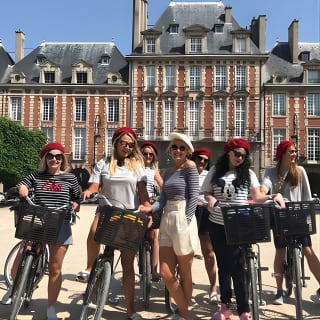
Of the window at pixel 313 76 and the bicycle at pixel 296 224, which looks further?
the window at pixel 313 76

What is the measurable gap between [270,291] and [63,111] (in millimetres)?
23614

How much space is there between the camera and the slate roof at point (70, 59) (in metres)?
26.8

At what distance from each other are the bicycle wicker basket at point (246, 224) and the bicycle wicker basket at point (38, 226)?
49.2 inches

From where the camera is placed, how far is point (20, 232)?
3031 mm

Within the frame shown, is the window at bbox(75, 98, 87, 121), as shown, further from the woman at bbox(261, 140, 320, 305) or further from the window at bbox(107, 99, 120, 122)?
the woman at bbox(261, 140, 320, 305)

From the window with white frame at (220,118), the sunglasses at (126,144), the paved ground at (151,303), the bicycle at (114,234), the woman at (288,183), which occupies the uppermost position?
the window with white frame at (220,118)

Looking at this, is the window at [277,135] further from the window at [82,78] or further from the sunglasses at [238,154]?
the sunglasses at [238,154]

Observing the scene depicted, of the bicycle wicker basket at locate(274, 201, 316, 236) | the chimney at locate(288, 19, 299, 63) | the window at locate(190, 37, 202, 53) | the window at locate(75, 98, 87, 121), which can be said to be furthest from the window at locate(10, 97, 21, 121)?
the bicycle wicker basket at locate(274, 201, 316, 236)

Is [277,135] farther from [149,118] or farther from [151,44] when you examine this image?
[151,44]

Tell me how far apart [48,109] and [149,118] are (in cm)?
669

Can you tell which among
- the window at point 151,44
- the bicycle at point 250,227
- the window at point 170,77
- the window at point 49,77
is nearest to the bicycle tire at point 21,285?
the bicycle at point 250,227

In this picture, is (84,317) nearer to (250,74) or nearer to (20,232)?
(20,232)

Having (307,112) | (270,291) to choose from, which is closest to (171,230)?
(270,291)

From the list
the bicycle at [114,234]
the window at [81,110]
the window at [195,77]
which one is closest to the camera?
the bicycle at [114,234]
